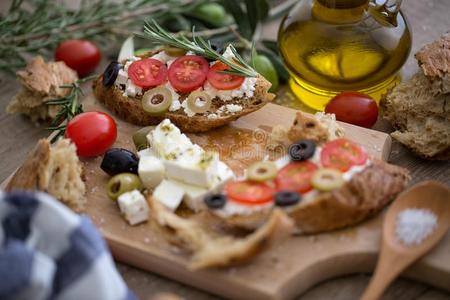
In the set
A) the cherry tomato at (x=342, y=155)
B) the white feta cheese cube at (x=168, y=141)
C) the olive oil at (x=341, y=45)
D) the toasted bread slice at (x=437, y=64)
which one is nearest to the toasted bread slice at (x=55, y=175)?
the white feta cheese cube at (x=168, y=141)

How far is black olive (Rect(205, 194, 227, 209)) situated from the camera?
8.84ft

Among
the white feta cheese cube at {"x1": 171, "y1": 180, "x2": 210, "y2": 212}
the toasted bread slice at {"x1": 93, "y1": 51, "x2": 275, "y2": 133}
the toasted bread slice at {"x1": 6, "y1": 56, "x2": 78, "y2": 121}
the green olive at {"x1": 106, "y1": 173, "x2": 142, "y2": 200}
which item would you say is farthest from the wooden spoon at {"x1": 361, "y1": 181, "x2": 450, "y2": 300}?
the toasted bread slice at {"x1": 6, "y1": 56, "x2": 78, "y2": 121}

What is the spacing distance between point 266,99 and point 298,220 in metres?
0.81

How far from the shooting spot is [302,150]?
2.86 metres

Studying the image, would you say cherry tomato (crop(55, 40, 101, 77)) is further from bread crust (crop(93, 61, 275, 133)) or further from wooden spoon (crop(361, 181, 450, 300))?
wooden spoon (crop(361, 181, 450, 300))

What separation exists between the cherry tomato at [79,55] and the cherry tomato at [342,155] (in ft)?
6.16

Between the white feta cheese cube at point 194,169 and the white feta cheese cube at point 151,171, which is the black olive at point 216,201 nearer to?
the white feta cheese cube at point 194,169

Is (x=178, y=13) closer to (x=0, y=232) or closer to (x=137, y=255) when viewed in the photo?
(x=137, y=255)

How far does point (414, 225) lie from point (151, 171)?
3.60 ft

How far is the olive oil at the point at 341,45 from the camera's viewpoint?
11.6 feet

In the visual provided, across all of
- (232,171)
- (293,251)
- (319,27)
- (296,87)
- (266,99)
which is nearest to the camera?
(293,251)

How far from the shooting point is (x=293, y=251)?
105 inches

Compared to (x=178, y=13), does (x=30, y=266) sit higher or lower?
higher

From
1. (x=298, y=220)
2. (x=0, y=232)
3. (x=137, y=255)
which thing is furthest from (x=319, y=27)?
(x=0, y=232)
